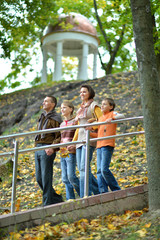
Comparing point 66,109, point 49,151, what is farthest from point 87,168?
point 66,109

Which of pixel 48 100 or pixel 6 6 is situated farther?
pixel 6 6

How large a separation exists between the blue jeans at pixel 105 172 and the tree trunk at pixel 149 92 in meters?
0.67

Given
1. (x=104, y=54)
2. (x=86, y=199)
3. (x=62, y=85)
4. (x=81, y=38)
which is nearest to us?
(x=86, y=199)

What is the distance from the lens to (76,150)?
502cm

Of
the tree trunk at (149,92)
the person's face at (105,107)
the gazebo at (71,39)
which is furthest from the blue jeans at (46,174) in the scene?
the gazebo at (71,39)

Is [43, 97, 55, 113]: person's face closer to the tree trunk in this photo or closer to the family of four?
the family of four

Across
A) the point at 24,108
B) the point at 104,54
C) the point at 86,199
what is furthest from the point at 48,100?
the point at 104,54

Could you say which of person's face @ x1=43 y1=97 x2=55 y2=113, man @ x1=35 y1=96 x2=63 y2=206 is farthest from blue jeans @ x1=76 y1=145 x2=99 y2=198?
person's face @ x1=43 y1=97 x2=55 y2=113

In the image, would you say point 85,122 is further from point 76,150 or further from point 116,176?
point 116,176

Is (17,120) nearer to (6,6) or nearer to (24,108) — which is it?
(24,108)

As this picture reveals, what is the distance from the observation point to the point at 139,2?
454 cm

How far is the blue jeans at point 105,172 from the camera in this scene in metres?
4.89

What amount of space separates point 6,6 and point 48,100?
28.5 ft

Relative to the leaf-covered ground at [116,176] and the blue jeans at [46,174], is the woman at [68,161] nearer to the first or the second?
the blue jeans at [46,174]
